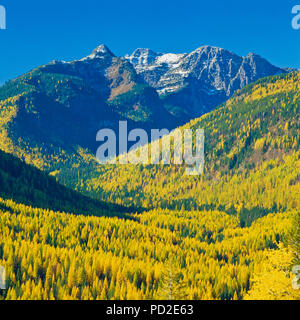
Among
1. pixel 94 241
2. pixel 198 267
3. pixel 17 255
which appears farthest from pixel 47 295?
pixel 198 267

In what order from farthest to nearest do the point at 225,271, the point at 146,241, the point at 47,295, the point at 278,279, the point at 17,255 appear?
the point at 146,241 < the point at 225,271 < the point at 17,255 < the point at 47,295 < the point at 278,279

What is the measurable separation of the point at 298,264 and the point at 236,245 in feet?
435

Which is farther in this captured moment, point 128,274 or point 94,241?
point 94,241

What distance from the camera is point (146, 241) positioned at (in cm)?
16275

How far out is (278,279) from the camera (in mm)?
47281

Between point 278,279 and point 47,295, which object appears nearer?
point 278,279

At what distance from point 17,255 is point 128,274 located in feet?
131

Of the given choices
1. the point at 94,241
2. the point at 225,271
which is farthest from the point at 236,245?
the point at 94,241

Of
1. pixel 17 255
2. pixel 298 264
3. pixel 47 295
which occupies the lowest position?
→ pixel 47 295
